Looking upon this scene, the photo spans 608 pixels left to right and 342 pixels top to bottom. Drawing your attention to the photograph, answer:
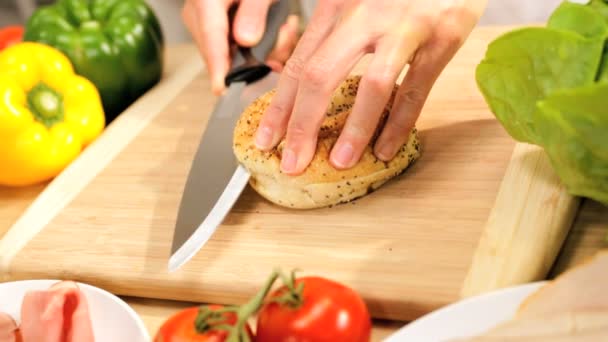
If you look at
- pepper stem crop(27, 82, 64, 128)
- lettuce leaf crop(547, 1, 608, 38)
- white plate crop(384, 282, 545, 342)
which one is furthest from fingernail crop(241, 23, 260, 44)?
white plate crop(384, 282, 545, 342)

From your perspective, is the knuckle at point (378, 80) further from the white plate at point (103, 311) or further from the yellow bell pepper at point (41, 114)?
the yellow bell pepper at point (41, 114)

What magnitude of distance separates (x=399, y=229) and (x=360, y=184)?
11 centimetres

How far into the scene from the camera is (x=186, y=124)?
1.54 metres

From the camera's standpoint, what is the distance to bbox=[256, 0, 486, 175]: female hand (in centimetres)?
109

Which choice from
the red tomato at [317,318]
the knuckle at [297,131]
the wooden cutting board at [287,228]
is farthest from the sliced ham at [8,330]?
the knuckle at [297,131]

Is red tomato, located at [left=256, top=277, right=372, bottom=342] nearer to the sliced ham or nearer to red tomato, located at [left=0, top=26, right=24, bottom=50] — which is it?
the sliced ham

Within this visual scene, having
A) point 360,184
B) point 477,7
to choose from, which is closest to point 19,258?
point 360,184

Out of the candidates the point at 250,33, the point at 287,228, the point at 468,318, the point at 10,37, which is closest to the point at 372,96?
the point at 287,228

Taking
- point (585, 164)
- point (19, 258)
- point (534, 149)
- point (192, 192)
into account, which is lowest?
point (19, 258)

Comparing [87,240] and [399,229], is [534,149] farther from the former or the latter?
[87,240]

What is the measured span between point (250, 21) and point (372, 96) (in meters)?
0.54

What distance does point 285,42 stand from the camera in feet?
5.19

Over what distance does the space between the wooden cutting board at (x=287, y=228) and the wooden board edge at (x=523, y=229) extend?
16mm

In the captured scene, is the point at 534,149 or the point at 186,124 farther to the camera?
the point at 186,124
